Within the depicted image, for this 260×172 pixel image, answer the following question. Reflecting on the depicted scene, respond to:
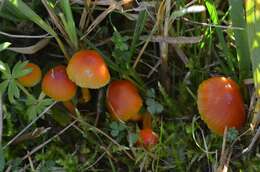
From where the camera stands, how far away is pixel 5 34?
180cm

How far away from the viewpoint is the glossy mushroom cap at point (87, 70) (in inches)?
66.6

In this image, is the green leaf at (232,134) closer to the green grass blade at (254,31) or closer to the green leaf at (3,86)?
the green grass blade at (254,31)

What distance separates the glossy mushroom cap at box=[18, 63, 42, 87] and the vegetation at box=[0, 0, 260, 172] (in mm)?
20

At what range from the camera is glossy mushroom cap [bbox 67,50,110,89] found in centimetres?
169

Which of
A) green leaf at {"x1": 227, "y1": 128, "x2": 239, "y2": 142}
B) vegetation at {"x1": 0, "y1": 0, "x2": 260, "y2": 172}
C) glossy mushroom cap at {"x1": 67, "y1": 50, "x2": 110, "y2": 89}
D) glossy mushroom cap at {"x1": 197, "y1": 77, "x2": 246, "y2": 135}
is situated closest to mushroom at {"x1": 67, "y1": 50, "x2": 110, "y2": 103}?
glossy mushroom cap at {"x1": 67, "y1": 50, "x2": 110, "y2": 89}

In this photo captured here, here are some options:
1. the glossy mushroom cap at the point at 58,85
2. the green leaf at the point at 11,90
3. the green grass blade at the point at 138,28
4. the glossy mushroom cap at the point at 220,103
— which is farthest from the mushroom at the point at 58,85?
the glossy mushroom cap at the point at 220,103

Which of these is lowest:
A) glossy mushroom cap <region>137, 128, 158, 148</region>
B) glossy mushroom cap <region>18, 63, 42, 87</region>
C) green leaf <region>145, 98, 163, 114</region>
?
glossy mushroom cap <region>137, 128, 158, 148</region>

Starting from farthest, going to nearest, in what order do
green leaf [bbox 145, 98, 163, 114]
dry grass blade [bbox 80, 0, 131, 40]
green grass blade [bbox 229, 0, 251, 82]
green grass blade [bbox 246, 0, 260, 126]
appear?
green leaf [bbox 145, 98, 163, 114], dry grass blade [bbox 80, 0, 131, 40], green grass blade [bbox 229, 0, 251, 82], green grass blade [bbox 246, 0, 260, 126]

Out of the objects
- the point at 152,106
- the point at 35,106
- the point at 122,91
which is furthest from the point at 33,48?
the point at 152,106

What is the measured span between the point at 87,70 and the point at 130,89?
233mm

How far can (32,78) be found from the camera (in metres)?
1.84

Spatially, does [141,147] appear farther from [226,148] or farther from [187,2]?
[187,2]

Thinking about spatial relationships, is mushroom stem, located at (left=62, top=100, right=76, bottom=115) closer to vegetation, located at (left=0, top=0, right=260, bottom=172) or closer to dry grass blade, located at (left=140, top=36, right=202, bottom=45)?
vegetation, located at (left=0, top=0, right=260, bottom=172)

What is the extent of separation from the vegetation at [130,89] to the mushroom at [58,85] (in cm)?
3
